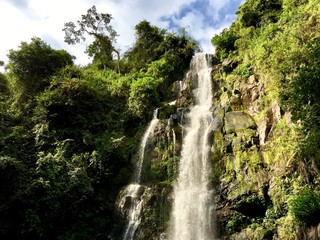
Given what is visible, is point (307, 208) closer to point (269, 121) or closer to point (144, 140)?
point (269, 121)

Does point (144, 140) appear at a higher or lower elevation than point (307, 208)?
higher

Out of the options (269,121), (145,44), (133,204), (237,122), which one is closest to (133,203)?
(133,204)

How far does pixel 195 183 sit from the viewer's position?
48.1 feet

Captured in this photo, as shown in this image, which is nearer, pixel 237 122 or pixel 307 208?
pixel 307 208

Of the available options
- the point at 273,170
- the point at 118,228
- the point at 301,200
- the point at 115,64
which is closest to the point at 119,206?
the point at 118,228

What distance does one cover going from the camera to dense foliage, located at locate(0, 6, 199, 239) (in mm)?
13078

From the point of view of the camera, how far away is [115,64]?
3003 centimetres

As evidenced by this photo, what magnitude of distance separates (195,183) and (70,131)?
8.59 m

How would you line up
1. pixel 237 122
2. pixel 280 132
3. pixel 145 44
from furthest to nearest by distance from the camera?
pixel 145 44, pixel 237 122, pixel 280 132

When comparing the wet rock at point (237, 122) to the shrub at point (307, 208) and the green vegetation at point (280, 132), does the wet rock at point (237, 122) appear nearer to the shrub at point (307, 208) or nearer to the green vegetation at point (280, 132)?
the green vegetation at point (280, 132)

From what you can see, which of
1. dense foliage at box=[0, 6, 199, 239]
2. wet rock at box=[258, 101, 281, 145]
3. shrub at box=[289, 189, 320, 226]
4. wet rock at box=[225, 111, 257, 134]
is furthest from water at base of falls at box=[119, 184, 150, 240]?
shrub at box=[289, 189, 320, 226]

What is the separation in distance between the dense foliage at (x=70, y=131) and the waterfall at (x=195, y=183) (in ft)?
10.9

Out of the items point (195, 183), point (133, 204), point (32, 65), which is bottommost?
point (133, 204)

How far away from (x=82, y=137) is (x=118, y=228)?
6503mm
